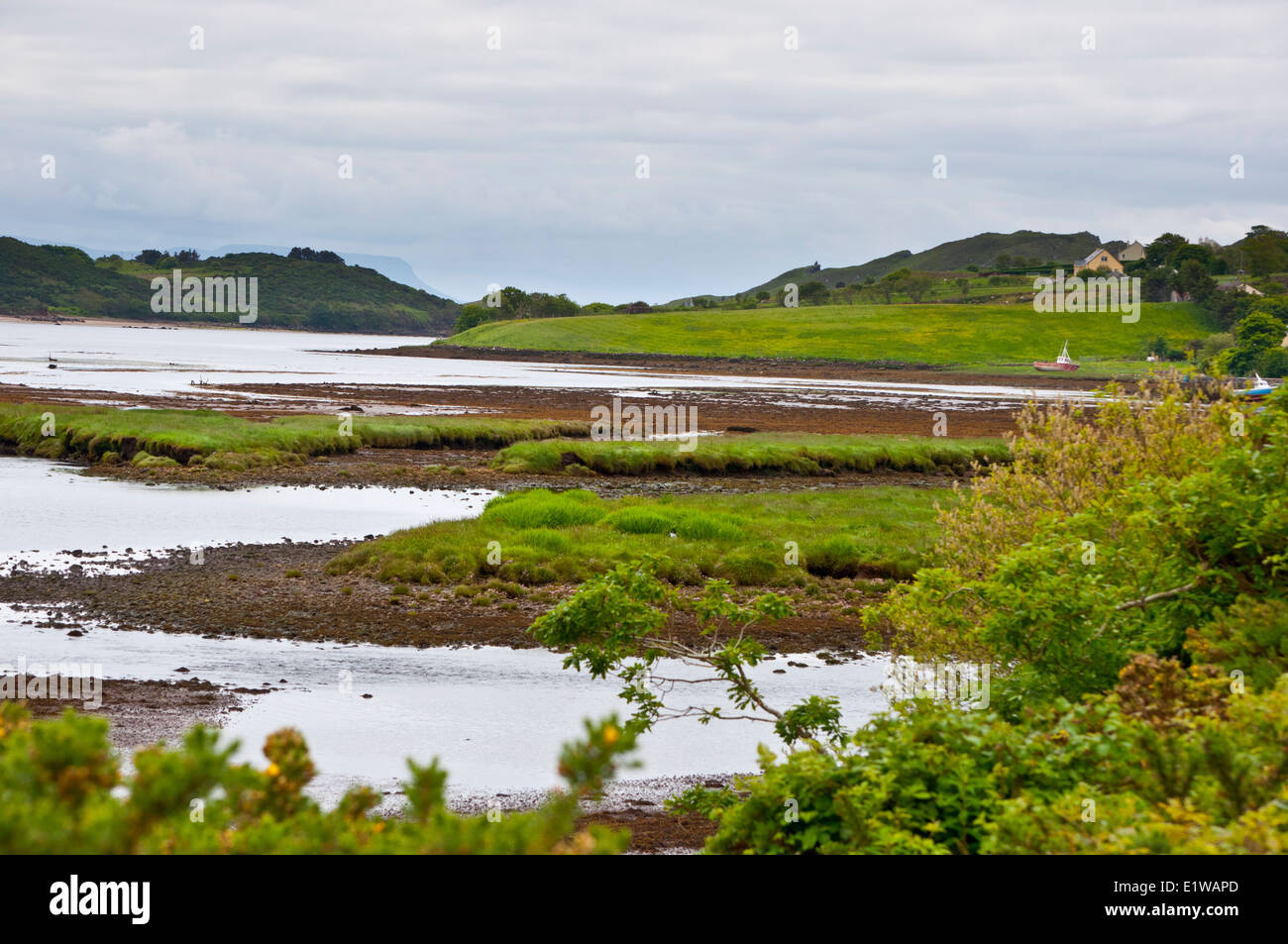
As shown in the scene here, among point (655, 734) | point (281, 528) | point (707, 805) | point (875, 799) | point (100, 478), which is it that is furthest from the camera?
point (100, 478)

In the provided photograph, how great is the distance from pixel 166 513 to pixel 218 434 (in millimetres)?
17420

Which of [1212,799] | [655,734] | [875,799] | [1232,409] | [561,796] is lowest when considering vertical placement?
[655,734]

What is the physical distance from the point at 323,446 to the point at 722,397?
47.7 metres

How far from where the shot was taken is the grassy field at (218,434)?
53094 mm

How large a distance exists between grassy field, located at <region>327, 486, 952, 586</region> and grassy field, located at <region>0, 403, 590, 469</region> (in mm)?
21274

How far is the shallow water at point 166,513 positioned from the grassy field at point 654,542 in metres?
4.57

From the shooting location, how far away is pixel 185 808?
3869 millimetres

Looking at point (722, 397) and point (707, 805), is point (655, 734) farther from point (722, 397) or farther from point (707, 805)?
point (722, 397)

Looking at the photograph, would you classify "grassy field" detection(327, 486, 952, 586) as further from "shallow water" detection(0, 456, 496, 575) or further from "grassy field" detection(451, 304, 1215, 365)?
"grassy field" detection(451, 304, 1215, 365)

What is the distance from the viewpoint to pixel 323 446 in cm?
5825

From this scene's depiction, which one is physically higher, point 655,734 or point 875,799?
point 875,799

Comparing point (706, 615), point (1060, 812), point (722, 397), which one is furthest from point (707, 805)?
point (722, 397)
